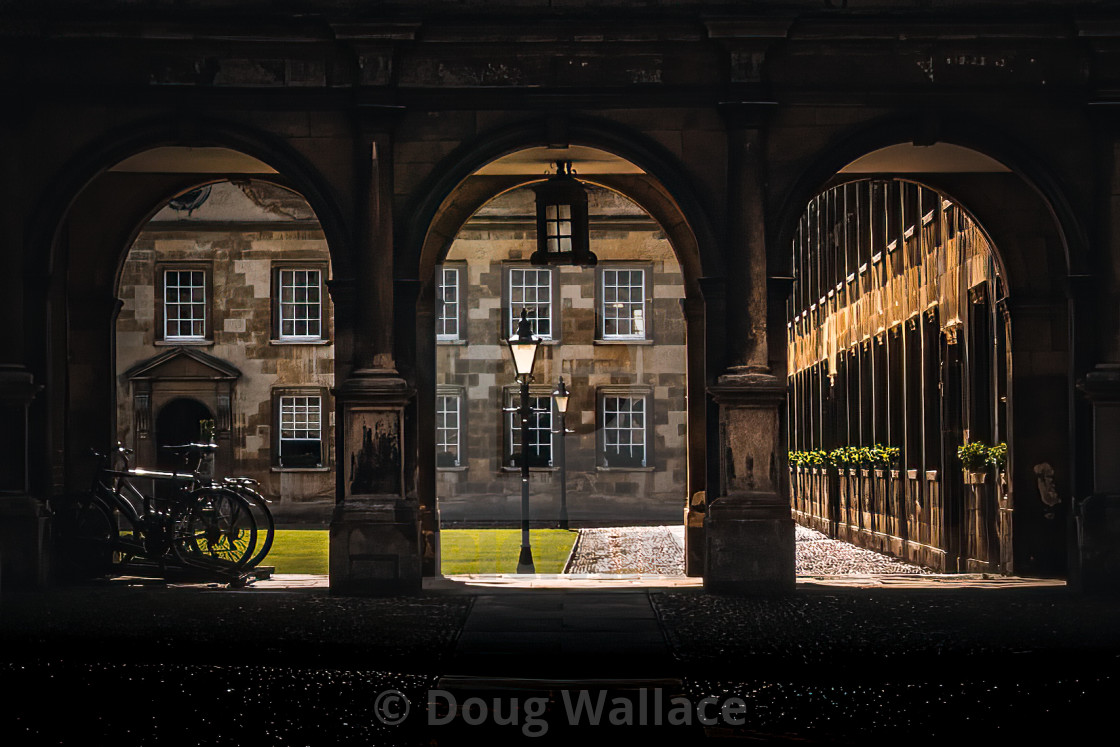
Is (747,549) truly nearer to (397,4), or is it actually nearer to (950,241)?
(397,4)

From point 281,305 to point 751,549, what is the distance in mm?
24549

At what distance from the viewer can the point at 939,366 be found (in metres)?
21.0

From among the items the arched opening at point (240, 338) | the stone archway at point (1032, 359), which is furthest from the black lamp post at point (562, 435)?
the stone archway at point (1032, 359)

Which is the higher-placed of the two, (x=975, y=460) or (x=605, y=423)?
(x=605, y=423)

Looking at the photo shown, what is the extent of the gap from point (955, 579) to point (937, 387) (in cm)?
542

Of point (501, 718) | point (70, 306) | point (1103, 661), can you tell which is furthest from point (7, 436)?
point (1103, 661)

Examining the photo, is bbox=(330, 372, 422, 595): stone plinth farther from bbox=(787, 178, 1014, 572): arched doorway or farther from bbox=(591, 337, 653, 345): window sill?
bbox=(591, 337, 653, 345): window sill

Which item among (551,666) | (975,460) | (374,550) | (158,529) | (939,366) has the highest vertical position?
(939,366)

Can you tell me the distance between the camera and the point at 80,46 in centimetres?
1441

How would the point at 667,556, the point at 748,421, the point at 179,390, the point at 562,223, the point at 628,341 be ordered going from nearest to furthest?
the point at 748,421, the point at 562,223, the point at 667,556, the point at 179,390, the point at 628,341

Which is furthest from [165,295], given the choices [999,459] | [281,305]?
[999,459]

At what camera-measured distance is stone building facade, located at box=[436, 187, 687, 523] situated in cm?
3722

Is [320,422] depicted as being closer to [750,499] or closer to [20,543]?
[20,543]

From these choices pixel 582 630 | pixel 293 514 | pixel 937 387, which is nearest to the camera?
pixel 582 630
